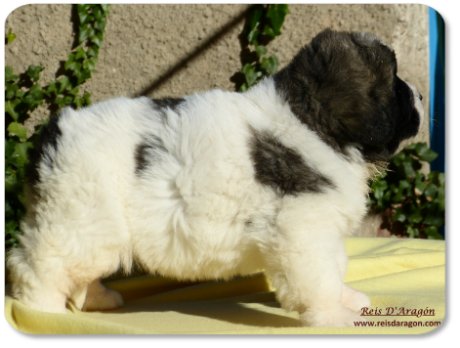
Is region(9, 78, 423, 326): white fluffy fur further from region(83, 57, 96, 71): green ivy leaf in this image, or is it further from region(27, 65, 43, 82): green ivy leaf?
region(27, 65, 43, 82): green ivy leaf

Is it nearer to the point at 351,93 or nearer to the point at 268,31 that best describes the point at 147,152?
the point at 351,93

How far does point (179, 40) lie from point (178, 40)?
0.03 feet

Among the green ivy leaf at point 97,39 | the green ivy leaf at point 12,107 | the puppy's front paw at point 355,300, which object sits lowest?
the puppy's front paw at point 355,300

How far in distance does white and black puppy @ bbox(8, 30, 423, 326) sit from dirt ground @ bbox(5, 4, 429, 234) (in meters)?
2.09

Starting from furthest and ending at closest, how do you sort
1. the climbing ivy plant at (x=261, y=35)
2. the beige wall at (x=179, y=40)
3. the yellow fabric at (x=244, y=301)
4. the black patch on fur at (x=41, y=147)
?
the climbing ivy plant at (x=261, y=35) → the beige wall at (x=179, y=40) → the black patch on fur at (x=41, y=147) → the yellow fabric at (x=244, y=301)

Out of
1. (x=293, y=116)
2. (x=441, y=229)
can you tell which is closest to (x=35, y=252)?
(x=293, y=116)

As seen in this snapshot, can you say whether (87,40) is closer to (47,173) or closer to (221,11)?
(221,11)

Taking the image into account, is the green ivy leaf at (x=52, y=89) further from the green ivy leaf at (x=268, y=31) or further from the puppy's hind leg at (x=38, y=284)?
the puppy's hind leg at (x=38, y=284)

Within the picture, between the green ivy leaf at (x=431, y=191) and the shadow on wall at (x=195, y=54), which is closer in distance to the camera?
the shadow on wall at (x=195, y=54)

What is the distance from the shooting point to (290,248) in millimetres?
2594

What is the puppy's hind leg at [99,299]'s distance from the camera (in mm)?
3379

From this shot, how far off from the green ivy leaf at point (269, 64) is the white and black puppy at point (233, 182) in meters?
2.05

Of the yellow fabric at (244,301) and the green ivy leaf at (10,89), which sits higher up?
the green ivy leaf at (10,89)

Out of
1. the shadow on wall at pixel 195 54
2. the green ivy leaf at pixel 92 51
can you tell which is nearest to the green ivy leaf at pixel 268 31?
the shadow on wall at pixel 195 54
